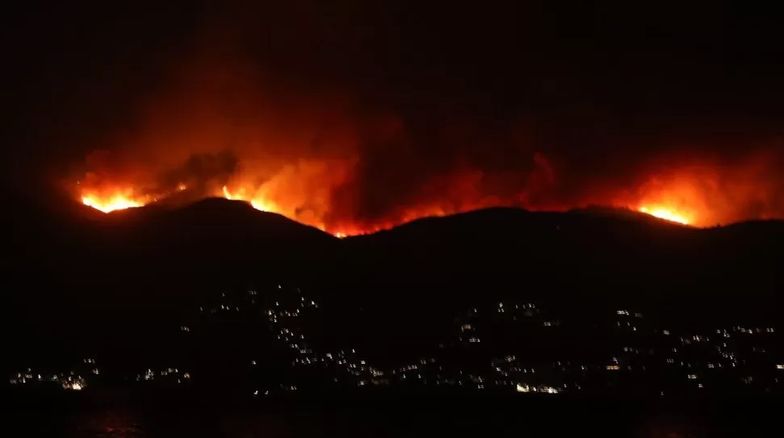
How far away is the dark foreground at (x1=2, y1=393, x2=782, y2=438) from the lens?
4788cm

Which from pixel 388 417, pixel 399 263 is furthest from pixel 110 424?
pixel 399 263

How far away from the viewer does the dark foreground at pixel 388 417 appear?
1885 inches

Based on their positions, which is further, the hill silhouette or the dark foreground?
the hill silhouette

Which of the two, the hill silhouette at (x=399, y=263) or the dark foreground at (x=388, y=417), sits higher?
the hill silhouette at (x=399, y=263)

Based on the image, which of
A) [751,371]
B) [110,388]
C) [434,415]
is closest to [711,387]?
[751,371]

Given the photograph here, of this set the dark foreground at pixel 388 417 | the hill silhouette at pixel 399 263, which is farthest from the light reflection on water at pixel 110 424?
the hill silhouette at pixel 399 263

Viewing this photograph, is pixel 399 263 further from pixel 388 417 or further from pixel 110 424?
pixel 110 424

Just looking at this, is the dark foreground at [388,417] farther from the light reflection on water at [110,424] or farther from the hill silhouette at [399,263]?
the hill silhouette at [399,263]

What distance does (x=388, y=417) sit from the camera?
181 ft

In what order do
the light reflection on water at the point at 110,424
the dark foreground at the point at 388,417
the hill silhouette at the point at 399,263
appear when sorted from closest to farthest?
the light reflection on water at the point at 110,424 < the dark foreground at the point at 388,417 < the hill silhouette at the point at 399,263

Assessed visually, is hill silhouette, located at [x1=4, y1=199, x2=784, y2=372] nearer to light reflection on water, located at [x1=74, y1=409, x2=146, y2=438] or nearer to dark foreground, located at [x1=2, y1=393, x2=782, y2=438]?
dark foreground, located at [x1=2, y1=393, x2=782, y2=438]

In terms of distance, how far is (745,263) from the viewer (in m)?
87.6

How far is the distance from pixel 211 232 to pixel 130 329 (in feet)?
47.3

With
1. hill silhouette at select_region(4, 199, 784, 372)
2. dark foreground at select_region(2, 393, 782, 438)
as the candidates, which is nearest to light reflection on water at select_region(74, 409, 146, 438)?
dark foreground at select_region(2, 393, 782, 438)
